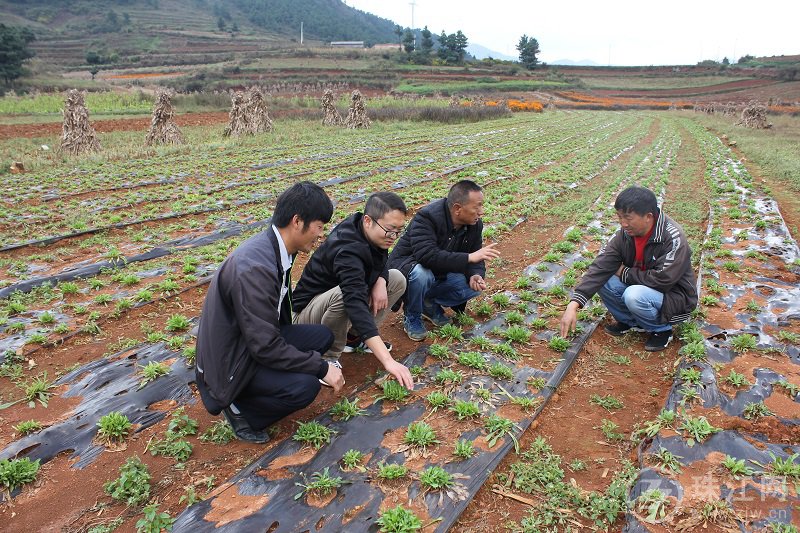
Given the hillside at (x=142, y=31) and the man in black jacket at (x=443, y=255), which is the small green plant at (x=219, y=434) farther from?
the hillside at (x=142, y=31)

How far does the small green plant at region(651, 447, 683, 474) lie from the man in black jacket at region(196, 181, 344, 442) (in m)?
2.02

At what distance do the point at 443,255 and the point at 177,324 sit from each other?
277cm

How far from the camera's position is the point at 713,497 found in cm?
273

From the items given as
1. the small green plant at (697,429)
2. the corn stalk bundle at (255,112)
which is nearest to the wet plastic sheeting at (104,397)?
the small green plant at (697,429)

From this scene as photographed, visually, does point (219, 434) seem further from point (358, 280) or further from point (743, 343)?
point (743, 343)

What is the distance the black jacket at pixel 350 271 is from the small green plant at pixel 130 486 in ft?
5.21

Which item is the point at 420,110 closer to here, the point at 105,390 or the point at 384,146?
the point at 384,146

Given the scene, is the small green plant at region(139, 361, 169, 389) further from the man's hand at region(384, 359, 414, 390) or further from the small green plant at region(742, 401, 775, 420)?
the small green plant at region(742, 401, 775, 420)

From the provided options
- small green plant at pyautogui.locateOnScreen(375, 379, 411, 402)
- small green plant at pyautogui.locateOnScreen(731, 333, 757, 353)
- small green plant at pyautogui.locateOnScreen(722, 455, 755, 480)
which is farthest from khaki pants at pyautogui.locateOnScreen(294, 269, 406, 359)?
small green plant at pyautogui.locateOnScreen(731, 333, 757, 353)

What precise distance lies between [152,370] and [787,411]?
4835 mm

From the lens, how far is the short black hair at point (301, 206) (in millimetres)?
2963

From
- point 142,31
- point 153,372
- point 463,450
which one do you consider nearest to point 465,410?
point 463,450

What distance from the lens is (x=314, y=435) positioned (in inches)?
126

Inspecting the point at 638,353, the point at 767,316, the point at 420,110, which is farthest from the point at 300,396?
the point at 420,110
